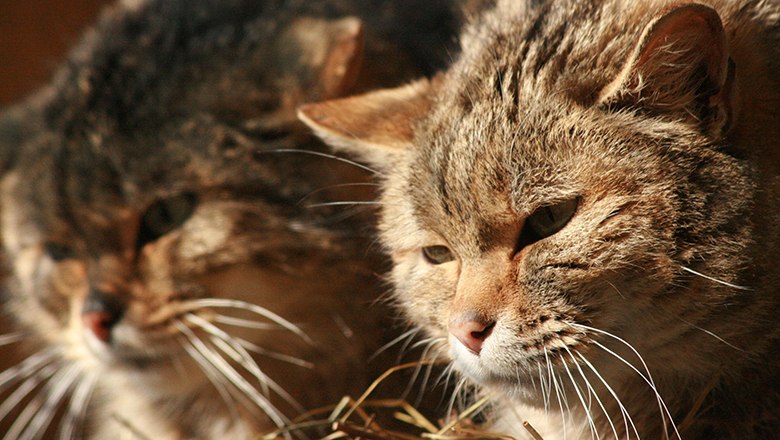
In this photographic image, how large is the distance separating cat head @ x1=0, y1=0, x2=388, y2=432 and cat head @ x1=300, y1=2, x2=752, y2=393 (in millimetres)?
550

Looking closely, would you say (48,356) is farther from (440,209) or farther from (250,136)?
(440,209)

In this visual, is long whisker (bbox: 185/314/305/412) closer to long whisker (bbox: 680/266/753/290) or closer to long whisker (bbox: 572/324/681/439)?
long whisker (bbox: 572/324/681/439)

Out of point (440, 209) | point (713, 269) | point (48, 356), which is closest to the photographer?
point (713, 269)

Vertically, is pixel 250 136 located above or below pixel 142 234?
above

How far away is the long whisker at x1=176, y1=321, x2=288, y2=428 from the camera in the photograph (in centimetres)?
189

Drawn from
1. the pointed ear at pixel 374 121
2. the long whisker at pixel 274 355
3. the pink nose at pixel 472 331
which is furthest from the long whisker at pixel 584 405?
the long whisker at pixel 274 355

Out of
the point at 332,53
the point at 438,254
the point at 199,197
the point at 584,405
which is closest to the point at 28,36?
Answer: the point at 199,197

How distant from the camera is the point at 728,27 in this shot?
127cm

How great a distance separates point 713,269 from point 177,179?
1.09 metres

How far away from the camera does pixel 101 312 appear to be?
1.86 m

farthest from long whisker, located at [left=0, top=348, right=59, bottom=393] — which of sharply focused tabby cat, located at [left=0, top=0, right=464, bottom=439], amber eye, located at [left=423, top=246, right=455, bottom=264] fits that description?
amber eye, located at [left=423, top=246, right=455, bottom=264]

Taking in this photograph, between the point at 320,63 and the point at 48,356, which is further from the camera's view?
the point at 48,356

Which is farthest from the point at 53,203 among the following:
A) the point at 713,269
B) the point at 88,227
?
the point at 713,269

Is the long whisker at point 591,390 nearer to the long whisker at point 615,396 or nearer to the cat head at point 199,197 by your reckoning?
the long whisker at point 615,396
